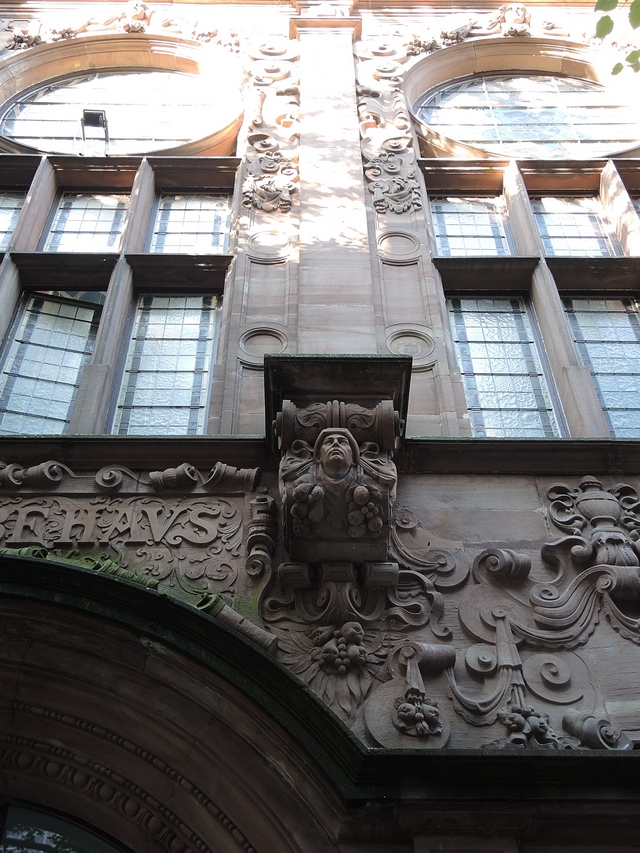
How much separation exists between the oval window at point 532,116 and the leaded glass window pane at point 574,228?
40.0 inches

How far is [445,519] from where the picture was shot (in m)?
6.79

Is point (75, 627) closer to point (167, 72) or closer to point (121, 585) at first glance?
point (121, 585)

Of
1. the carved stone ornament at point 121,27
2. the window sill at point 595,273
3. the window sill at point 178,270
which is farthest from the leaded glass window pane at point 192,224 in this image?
the window sill at point 595,273

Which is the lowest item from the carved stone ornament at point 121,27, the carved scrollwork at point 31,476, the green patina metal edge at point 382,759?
the green patina metal edge at point 382,759

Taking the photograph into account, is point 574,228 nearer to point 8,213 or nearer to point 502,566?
point 502,566

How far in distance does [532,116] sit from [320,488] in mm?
9079

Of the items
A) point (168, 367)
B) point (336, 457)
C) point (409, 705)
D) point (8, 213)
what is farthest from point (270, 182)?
point (409, 705)

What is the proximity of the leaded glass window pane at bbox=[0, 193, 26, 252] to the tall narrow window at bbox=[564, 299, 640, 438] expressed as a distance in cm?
600

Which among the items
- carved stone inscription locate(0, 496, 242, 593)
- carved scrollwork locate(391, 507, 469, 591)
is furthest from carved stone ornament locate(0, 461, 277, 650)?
carved scrollwork locate(391, 507, 469, 591)

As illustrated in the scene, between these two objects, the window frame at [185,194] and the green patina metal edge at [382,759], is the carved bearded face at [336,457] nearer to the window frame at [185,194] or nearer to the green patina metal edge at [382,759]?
the green patina metal edge at [382,759]

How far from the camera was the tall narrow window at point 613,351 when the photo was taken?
8719 mm

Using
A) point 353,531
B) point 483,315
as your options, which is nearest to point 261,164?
point 483,315

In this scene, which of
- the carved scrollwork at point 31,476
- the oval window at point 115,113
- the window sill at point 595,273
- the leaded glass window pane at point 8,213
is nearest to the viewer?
the carved scrollwork at point 31,476

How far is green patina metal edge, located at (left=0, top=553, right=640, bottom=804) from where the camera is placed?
494 cm
